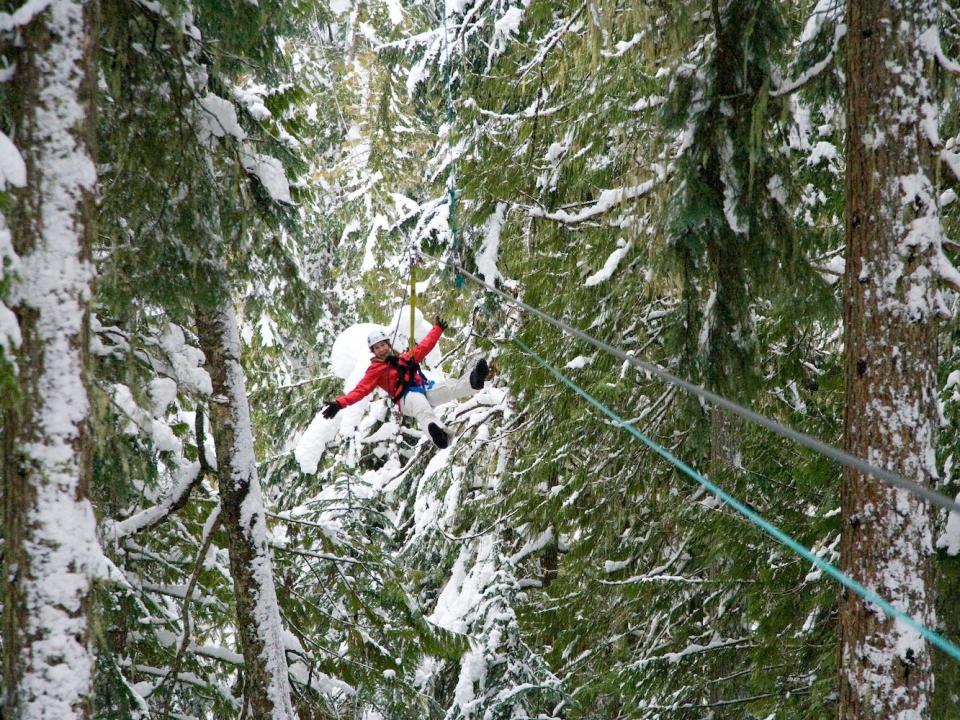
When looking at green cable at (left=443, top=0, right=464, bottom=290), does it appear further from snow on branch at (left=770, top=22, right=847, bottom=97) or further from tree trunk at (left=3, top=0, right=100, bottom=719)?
tree trunk at (left=3, top=0, right=100, bottom=719)

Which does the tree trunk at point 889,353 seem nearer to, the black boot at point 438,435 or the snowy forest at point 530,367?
the snowy forest at point 530,367

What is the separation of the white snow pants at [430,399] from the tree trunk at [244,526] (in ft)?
6.20

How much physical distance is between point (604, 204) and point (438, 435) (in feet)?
8.03

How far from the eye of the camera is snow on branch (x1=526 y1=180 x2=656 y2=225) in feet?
23.4

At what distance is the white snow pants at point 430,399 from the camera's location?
859cm

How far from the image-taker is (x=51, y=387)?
416 centimetres

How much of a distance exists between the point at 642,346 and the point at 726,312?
2.98m

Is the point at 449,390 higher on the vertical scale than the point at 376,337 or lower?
lower

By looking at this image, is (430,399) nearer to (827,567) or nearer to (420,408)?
(420,408)

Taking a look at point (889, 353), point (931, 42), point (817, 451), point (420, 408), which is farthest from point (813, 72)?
point (420, 408)

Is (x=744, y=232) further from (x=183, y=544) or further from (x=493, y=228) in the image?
(x=183, y=544)

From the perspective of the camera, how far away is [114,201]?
6.09 meters

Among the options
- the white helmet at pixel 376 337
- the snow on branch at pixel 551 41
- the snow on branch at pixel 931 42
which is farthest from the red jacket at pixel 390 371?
the snow on branch at pixel 931 42

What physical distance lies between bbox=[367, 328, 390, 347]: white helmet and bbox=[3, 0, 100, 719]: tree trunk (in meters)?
4.32
